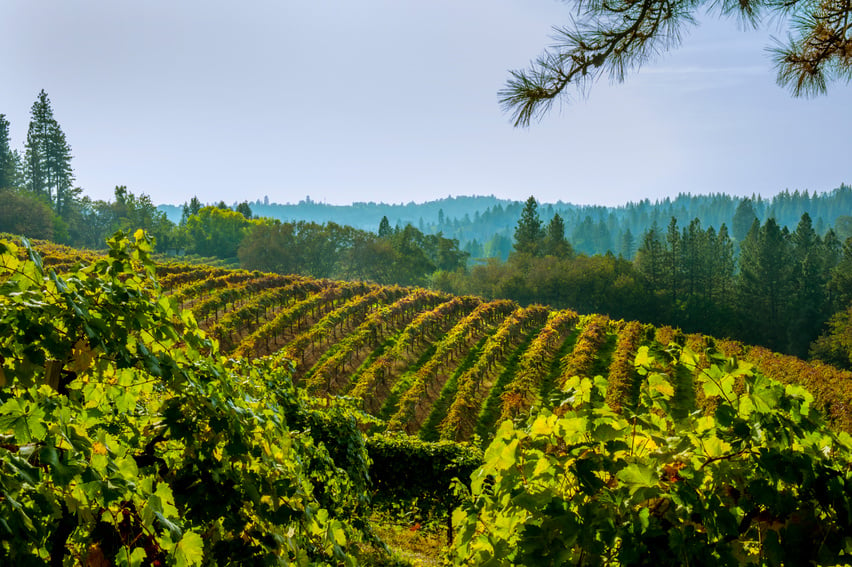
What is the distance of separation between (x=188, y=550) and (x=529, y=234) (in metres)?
69.8

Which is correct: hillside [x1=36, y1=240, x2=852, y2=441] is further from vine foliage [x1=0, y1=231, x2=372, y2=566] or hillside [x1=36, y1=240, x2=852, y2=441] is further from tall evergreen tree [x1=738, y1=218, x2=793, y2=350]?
tall evergreen tree [x1=738, y1=218, x2=793, y2=350]

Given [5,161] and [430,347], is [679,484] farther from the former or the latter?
[5,161]

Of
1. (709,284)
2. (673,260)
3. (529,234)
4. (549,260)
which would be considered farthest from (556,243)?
(709,284)

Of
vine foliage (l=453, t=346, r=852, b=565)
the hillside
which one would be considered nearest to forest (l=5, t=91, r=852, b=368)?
the hillside

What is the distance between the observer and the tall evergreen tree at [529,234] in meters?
67.8

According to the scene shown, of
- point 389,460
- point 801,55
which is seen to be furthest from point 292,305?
point 801,55

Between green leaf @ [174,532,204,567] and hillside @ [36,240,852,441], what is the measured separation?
563 inches

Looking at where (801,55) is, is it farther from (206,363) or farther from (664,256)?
(664,256)

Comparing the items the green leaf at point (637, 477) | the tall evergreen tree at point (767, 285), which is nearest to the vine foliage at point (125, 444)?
the green leaf at point (637, 477)

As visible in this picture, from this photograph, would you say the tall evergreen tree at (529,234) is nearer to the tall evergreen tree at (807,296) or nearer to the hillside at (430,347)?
the tall evergreen tree at (807,296)

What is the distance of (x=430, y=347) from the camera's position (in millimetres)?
25094

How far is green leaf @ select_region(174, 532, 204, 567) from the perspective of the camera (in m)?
1.24

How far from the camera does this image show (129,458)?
1.26 meters

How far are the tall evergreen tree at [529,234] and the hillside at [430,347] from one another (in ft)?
122
